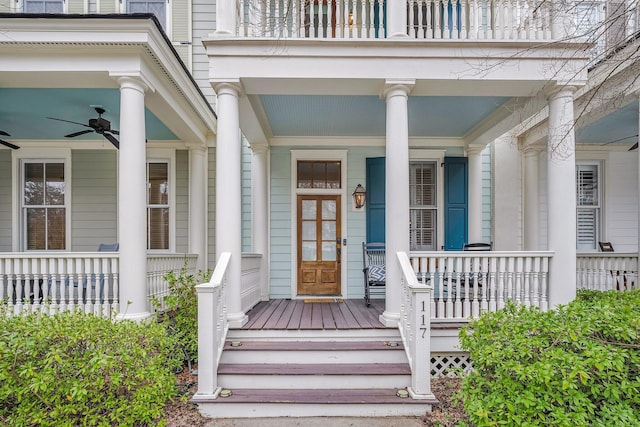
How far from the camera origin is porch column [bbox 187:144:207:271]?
5.89 m

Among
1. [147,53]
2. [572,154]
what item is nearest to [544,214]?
[572,154]

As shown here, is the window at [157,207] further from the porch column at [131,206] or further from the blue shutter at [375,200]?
the blue shutter at [375,200]

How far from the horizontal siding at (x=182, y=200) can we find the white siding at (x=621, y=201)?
24.8 ft

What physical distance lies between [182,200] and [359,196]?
10.1 feet

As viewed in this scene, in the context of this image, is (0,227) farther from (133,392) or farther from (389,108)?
(389,108)

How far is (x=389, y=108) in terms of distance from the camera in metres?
3.97

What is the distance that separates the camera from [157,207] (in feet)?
20.2

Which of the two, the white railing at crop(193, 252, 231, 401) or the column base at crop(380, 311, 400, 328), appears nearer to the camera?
the white railing at crop(193, 252, 231, 401)

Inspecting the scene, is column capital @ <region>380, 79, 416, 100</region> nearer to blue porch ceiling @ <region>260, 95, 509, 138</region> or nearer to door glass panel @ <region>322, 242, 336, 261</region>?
blue porch ceiling @ <region>260, 95, 509, 138</region>

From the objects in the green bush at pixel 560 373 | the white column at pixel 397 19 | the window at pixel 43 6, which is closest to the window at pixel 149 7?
the window at pixel 43 6

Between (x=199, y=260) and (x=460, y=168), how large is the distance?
4.76 meters

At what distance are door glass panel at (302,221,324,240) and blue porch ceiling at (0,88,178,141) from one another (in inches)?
105

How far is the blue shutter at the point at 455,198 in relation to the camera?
6145mm

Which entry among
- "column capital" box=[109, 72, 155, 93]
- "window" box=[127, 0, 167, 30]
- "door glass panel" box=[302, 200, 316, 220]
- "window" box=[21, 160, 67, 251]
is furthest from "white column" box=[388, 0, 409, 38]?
"window" box=[21, 160, 67, 251]
